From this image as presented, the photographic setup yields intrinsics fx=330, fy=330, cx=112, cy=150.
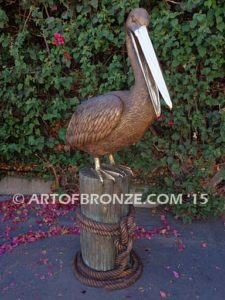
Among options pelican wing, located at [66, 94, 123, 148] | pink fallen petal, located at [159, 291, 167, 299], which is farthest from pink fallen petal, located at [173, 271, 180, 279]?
pelican wing, located at [66, 94, 123, 148]

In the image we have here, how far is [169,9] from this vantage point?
124 inches

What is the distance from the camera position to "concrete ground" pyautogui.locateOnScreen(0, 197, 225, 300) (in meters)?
2.44

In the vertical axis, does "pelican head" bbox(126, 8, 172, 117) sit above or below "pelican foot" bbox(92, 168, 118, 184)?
above

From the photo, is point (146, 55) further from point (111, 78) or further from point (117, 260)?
point (117, 260)

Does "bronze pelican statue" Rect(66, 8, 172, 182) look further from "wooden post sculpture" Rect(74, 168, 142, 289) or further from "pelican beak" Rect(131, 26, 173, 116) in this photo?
"wooden post sculpture" Rect(74, 168, 142, 289)

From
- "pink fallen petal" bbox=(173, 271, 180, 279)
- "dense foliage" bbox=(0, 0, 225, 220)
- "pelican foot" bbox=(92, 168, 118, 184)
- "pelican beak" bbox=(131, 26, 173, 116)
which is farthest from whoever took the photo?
"dense foliage" bbox=(0, 0, 225, 220)

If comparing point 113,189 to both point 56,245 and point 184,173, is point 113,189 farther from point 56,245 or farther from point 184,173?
point 184,173

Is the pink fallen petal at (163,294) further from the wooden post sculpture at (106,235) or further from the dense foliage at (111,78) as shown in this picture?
the dense foliage at (111,78)

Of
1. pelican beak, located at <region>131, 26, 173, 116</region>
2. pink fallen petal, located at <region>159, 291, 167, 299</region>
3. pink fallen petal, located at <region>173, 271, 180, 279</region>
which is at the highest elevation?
pelican beak, located at <region>131, 26, 173, 116</region>

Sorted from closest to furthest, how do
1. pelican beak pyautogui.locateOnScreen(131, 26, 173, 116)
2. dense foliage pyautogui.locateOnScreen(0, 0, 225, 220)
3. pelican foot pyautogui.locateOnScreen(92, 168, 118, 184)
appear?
1. pelican beak pyautogui.locateOnScreen(131, 26, 173, 116)
2. pelican foot pyautogui.locateOnScreen(92, 168, 118, 184)
3. dense foliage pyautogui.locateOnScreen(0, 0, 225, 220)

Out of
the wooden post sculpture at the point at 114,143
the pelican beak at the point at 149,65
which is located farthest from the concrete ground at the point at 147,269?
the pelican beak at the point at 149,65

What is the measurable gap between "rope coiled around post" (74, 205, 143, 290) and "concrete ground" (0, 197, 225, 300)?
0.17ft

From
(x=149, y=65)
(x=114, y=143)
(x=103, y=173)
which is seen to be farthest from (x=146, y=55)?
(x=103, y=173)

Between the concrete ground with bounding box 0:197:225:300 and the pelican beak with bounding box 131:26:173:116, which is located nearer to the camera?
the pelican beak with bounding box 131:26:173:116
